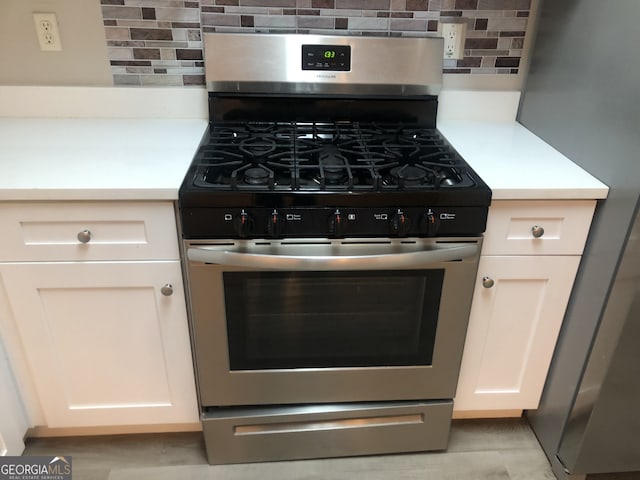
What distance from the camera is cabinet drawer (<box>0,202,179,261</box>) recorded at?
1177 millimetres

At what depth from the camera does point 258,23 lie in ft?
5.08

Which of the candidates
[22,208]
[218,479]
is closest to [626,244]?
[218,479]

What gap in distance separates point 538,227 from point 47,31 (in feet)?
5.09

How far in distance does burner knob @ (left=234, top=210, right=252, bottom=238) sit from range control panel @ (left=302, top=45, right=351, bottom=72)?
0.62 meters

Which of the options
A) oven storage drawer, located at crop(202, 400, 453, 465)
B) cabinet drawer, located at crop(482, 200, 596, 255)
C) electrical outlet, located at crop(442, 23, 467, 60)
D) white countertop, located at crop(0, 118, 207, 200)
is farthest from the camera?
electrical outlet, located at crop(442, 23, 467, 60)

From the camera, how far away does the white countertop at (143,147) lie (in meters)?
1.16

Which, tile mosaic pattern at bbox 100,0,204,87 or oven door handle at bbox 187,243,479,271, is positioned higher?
tile mosaic pattern at bbox 100,0,204,87

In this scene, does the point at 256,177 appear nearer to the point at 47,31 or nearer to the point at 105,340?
the point at 105,340

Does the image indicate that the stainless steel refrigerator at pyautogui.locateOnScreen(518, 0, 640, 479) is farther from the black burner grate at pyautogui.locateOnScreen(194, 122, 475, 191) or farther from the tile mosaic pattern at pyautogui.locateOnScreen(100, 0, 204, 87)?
the tile mosaic pattern at pyautogui.locateOnScreen(100, 0, 204, 87)

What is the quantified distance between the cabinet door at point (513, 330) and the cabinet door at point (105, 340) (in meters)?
0.82

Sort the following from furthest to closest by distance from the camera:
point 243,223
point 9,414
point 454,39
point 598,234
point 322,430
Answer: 1. point 454,39
2. point 322,430
3. point 9,414
4. point 598,234
5. point 243,223

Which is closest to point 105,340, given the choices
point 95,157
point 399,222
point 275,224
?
point 95,157

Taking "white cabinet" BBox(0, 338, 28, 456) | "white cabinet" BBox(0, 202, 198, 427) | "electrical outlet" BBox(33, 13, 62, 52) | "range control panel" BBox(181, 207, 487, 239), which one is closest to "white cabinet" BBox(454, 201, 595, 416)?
"range control panel" BBox(181, 207, 487, 239)

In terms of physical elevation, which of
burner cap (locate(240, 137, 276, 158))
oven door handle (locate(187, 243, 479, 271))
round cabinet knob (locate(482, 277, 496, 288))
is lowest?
round cabinet knob (locate(482, 277, 496, 288))
